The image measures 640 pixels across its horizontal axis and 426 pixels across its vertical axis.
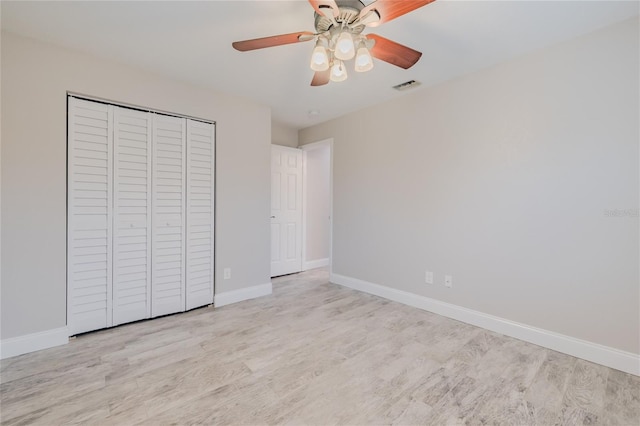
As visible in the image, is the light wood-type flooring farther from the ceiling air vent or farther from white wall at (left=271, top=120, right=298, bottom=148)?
white wall at (left=271, top=120, right=298, bottom=148)

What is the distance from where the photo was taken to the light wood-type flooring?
1580mm

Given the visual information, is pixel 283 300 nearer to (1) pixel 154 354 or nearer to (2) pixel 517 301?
(1) pixel 154 354

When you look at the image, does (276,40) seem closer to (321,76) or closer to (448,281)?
(321,76)

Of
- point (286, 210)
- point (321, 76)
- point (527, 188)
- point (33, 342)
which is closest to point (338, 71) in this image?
point (321, 76)

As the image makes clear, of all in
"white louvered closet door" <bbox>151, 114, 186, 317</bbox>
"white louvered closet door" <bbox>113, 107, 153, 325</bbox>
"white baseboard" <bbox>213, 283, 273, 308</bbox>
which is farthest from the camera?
"white baseboard" <bbox>213, 283, 273, 308</bbox>

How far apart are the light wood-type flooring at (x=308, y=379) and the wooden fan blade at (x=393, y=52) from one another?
209 centimetres

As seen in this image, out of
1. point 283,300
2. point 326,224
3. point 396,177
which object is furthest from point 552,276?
point 326,224

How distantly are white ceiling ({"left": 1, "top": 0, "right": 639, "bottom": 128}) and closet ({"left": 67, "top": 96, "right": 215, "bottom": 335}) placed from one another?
56 centimetres

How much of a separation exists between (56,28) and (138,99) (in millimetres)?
704

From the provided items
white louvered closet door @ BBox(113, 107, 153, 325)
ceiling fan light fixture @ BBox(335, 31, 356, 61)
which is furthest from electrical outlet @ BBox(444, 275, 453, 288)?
white louvered closet door @ BBox(113, 107, 153, 325)

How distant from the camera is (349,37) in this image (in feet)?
5.09

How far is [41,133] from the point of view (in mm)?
2256

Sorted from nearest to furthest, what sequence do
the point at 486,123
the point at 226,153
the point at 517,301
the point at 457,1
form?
the point at 457,1
the point at 517,301
the point at 486,123
the point at 226,153

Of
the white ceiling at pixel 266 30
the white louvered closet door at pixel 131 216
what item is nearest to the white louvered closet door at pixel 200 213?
the white louvered closet door at pixel 131 216
